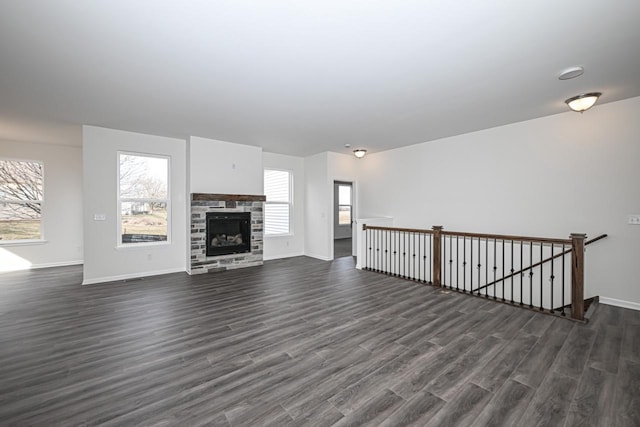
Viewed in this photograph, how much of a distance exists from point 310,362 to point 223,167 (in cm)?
477

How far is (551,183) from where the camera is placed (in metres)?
4.44

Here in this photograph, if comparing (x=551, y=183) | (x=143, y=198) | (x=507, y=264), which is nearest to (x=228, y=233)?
(x=143, y=198)

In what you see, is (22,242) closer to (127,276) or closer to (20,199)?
(20,199)

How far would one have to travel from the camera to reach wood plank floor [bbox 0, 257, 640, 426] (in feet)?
6.13

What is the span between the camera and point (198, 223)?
577 centimetres

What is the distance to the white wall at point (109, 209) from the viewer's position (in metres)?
5.00

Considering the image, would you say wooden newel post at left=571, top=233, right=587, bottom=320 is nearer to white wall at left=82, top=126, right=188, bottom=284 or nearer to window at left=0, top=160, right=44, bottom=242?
white wall at left=82, top=126, right=188, bottom=284

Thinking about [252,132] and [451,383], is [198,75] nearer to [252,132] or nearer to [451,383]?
[252,132]

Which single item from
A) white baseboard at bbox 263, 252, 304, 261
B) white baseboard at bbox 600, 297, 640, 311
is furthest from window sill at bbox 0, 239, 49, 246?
white baseboard at bbox 600, 297, 640, 311

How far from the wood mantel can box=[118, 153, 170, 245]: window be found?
2.43ft

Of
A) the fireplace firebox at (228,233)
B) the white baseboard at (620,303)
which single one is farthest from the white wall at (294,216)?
the white baseboard at (620,303)

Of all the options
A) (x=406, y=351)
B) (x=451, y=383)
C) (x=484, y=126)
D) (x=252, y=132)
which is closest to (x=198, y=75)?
(x=252, y=132)

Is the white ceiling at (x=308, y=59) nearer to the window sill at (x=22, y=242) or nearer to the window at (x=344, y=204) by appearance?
the window sill at (x=22, y=242)

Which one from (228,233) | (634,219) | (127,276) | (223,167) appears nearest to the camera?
(634,219)
